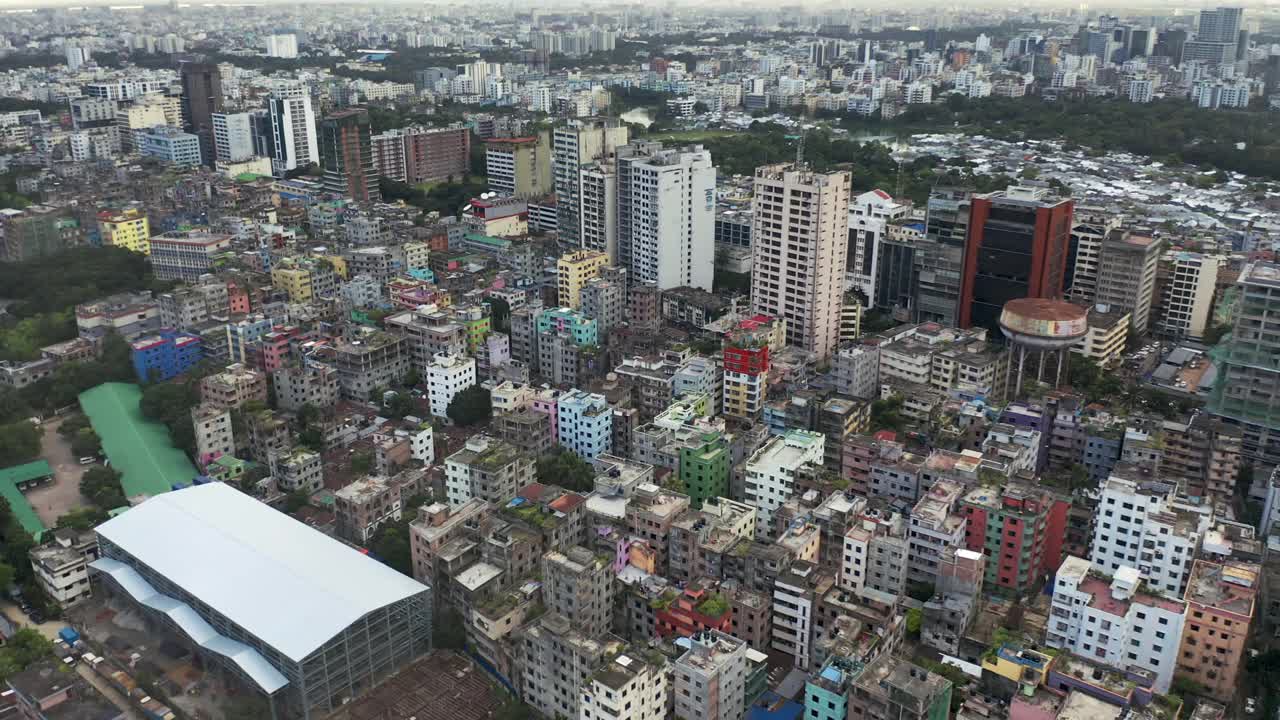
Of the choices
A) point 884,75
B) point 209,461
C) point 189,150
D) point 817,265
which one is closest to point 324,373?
point 209,461

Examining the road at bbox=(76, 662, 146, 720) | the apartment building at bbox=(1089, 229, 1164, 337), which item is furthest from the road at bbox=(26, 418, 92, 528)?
the apartment building at bbox=(1089, 229, 1164, 337)

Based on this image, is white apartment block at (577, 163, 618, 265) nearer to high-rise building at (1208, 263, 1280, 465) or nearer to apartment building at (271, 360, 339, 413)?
apartment building at (271, 360, 339, 413)

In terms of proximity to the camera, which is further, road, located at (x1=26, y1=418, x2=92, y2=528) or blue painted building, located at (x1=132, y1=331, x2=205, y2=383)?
blue painted building, located at (x1=132, y1=331, x2=205, y2=383)

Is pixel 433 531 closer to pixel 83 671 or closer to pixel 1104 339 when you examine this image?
pixel 83 671

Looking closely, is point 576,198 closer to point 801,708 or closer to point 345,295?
point 345,295

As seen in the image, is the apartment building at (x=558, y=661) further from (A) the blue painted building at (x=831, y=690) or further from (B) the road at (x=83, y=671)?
(B) the road at (x=83, y=671)

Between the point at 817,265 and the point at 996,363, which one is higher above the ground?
the point at 817,265
